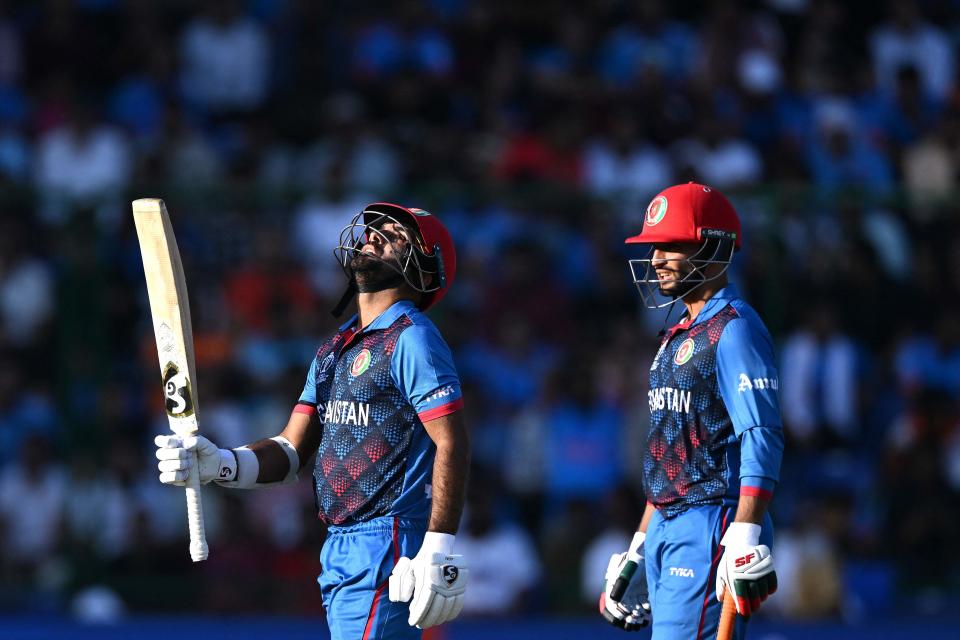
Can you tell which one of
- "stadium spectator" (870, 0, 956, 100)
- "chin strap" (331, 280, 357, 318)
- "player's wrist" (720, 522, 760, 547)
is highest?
"stadium spectator" (870, 0, 956, 100)

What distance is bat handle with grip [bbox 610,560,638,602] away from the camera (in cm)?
589

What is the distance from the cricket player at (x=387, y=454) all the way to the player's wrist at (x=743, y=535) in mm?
886

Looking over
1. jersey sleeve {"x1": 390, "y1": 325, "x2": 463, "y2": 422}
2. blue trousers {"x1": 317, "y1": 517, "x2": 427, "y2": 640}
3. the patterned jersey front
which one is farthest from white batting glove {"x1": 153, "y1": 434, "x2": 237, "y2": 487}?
jersey sleeve {"x1": 390, "y1": 325, "x2": 463, "y2": 422}

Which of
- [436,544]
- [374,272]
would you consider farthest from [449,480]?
[374,272]

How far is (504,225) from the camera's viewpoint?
1113 centimetres

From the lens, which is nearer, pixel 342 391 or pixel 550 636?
pixel 342 391

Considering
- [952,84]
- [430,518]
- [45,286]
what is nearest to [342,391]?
[430,518]

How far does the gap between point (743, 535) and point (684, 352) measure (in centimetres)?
78

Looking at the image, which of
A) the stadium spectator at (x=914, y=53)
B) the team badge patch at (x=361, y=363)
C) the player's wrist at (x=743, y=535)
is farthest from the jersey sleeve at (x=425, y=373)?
the stadium spectator at (x=914, y=53)

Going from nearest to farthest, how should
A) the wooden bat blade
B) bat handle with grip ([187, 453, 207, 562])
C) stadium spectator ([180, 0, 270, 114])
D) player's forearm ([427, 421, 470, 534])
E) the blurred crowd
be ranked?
1. player's forearm ([427, 421, 470, 534])
2. bat handle with grip ([187, 453, 207, 562])
3. the wooden bat blade
4. the blurred crowd
5. stadium spectator ([180, 0, 270, 114])

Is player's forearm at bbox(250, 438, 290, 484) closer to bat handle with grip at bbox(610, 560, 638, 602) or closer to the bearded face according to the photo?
the bearded face

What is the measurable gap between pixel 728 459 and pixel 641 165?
6.82 meters

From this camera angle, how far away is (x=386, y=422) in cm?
536

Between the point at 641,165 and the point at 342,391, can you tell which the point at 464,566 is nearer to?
the point at 342,391
